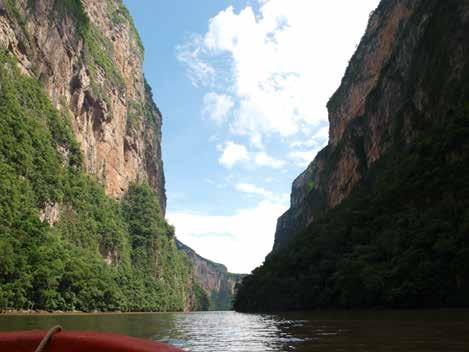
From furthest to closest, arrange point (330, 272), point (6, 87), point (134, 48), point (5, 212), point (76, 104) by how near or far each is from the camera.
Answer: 1. point (134, 48)
2. point (76, 104)
3. point (6, 87)
4. point (5, 212)
5. point (330, 272)

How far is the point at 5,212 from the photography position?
217ft

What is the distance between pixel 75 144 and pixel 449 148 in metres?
80.3

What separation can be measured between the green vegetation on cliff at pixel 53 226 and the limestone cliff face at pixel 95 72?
5.77m

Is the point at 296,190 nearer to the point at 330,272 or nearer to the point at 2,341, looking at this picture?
the point at 330,272

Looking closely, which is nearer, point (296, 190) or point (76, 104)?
point (76, 104)

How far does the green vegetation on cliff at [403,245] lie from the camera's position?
36.9 metres

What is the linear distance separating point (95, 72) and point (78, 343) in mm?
129549

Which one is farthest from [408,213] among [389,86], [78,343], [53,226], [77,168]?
[77,168]

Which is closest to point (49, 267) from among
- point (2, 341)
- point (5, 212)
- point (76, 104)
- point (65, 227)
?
point (5, 212)

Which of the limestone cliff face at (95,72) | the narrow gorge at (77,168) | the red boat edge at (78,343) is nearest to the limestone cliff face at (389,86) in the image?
the narrow gorge at (77,168)

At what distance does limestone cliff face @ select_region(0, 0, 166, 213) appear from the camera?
94.6 metres

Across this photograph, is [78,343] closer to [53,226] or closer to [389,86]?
[389,86]

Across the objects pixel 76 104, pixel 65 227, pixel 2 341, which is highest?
pixel 76 104

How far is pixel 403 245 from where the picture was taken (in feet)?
142
